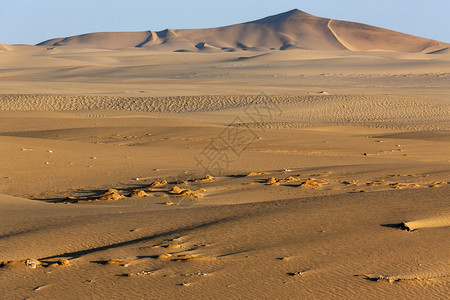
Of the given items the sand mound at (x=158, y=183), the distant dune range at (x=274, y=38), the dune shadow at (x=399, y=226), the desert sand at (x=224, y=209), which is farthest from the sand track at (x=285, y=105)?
the distant dune range at (x=274, y=38)

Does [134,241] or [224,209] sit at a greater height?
[134,241]

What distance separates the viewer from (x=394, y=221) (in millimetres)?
6891

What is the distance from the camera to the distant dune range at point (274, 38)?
152m

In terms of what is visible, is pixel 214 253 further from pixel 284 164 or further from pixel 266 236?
pixel 284 164

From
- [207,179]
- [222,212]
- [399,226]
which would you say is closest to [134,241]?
[222,212]

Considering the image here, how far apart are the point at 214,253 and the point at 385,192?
3.57 metres

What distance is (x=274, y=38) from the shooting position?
6373 inches

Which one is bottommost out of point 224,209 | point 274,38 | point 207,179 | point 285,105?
point 274,38

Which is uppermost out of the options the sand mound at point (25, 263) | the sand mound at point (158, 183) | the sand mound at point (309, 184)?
the sand mound at point (25, 263)

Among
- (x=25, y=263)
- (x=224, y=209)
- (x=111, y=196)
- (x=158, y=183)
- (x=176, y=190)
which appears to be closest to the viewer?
(x=25, y=263)

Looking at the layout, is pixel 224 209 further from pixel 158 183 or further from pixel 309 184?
pixel 158 183

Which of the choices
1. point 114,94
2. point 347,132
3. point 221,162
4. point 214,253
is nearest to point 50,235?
point 214,253

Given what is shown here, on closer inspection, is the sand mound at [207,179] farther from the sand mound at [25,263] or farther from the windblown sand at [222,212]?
the sand mound at [25,263]

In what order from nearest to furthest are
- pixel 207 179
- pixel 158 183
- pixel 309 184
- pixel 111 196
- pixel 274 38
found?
1. pixel 111 196
2. pixel 309 184
3. pixel 158 183
4. pixel 207 179
5. pixel 274 38
